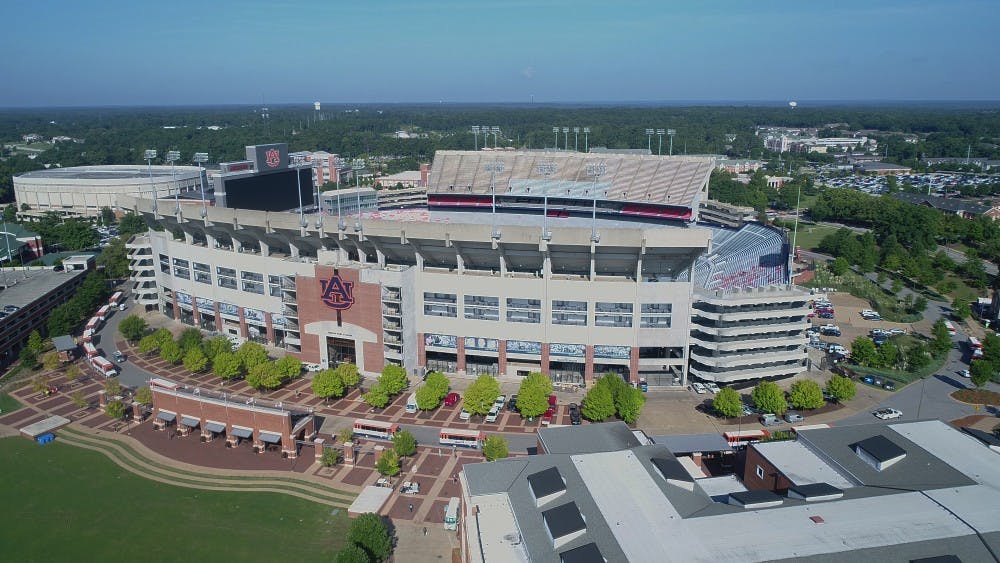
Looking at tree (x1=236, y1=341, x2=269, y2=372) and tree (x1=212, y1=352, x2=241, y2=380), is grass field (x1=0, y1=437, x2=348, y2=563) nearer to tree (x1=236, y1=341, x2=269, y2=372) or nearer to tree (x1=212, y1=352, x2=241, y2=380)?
tree (x1=212, y1=352, x2=241, y2=380)

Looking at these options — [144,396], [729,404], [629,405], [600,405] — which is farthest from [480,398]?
[144,396]

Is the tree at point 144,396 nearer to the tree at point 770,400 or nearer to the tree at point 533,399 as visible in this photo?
the tree at point 533,399

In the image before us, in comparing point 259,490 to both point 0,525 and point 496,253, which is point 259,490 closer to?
point 0,525

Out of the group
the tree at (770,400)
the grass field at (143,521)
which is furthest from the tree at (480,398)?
the tree at (770,400)

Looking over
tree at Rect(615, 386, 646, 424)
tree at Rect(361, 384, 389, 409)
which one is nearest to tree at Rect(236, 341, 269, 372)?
tree at Rect(361, 384, 389, 409)

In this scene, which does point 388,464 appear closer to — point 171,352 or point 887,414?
point 171,352
